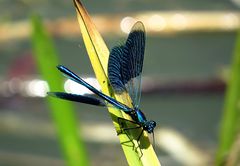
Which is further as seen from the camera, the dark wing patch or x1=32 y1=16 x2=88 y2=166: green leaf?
the dark wing patch

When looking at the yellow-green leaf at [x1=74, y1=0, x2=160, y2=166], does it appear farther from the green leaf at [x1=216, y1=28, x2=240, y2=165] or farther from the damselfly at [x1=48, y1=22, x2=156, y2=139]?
the green leaf at [x1=216, y1=28, x2=240, y2=165]

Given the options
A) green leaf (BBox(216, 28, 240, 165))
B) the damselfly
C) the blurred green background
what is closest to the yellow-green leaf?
the damselfly

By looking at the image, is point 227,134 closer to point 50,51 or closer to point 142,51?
point 142,51

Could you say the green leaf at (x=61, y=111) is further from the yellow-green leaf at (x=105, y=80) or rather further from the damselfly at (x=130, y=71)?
the yellow-green leaf at (x=105, y=80)

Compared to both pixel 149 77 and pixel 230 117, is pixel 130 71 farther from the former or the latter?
pixel 149 77

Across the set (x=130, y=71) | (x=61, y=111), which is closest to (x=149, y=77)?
(x=130, y=71)

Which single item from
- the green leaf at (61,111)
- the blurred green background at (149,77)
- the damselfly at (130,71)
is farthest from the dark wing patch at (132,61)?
the blurred green background at (149,77)

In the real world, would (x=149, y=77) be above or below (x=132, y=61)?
above

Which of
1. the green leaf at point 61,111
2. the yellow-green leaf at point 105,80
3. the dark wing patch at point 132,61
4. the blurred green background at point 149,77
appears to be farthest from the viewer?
the blurred green background at point 149,77
